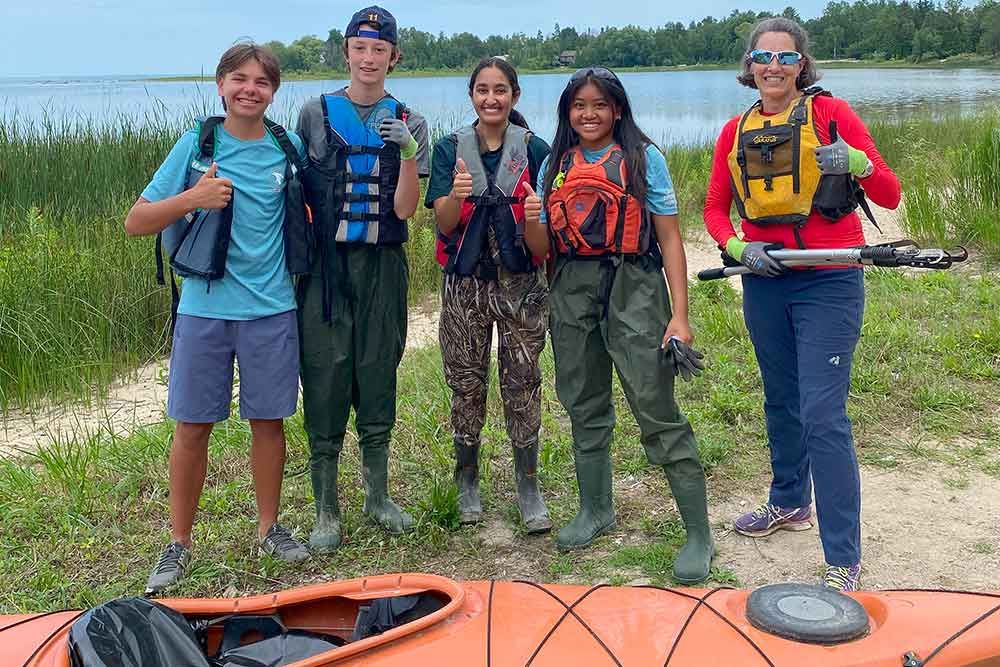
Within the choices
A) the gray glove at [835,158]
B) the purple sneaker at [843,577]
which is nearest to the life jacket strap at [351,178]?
the gray glove at [835,158]

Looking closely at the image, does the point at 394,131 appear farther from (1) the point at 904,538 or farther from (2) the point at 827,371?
(1) the point at 904,538

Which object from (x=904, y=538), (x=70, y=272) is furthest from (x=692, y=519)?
(x=70, y=272)

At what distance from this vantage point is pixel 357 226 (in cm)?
327

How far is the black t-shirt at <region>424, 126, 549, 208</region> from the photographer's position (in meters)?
3.30

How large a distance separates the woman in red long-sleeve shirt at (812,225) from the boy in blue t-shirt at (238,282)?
153 centimetres

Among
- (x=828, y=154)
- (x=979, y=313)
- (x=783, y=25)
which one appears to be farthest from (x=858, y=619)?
(x=979, y=313)

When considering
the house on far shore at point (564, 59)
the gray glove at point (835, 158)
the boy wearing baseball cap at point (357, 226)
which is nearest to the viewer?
the gray glove at point (835, 158)

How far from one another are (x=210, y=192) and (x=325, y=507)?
130 centimetres

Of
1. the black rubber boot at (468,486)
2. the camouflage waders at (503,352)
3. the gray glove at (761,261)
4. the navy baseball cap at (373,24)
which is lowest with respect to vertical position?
the black rubber boot at (468,486)

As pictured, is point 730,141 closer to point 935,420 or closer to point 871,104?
point 935,420

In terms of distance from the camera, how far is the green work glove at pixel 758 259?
2965 mm

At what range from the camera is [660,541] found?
142 inches

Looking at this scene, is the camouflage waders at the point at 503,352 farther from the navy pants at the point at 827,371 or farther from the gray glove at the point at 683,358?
the navy pants at the point at 827,371

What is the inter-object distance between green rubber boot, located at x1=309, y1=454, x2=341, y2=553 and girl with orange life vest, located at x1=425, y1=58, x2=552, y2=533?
517 mm
